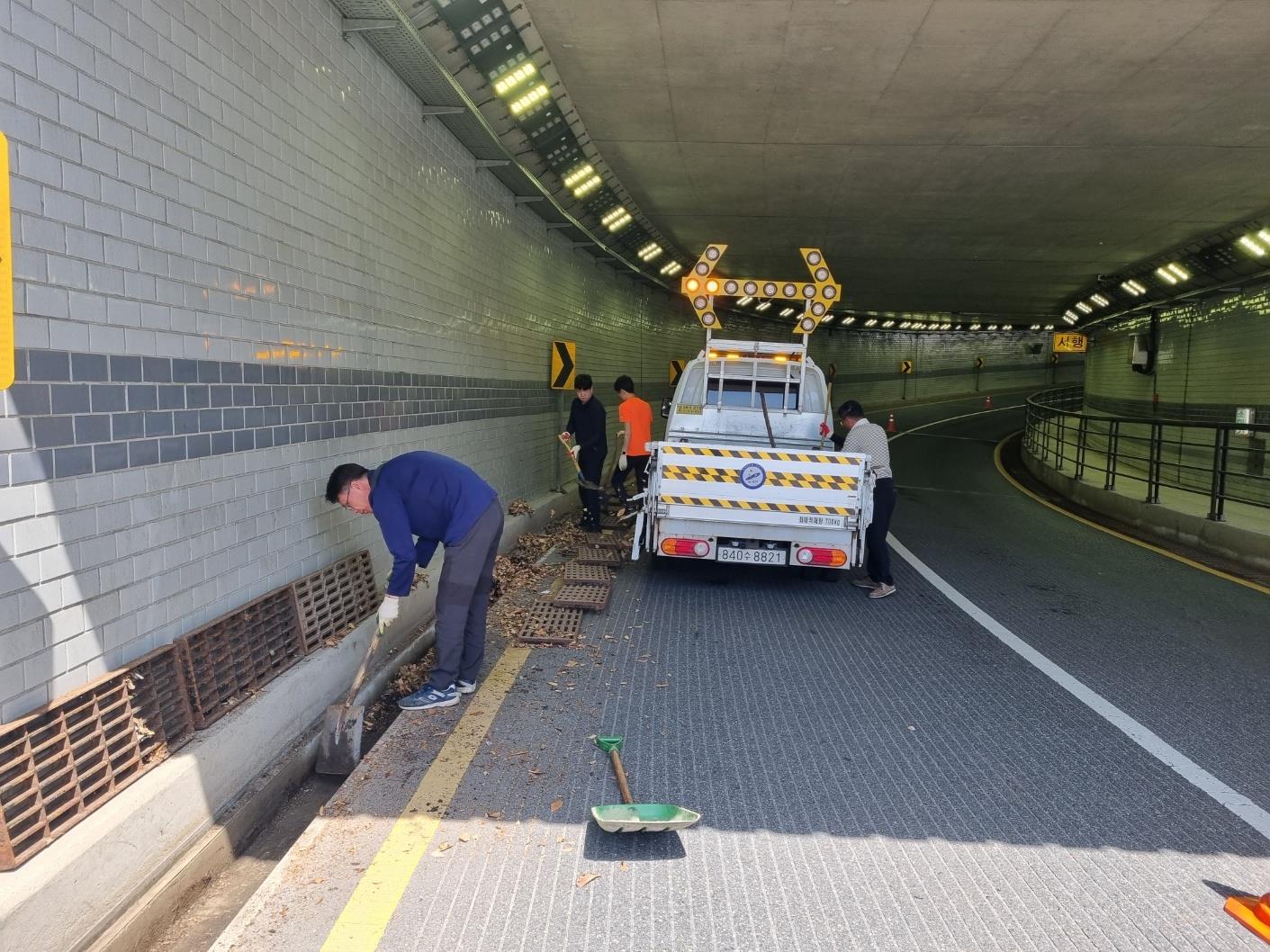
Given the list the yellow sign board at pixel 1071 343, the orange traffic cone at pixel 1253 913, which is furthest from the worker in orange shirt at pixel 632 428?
the yellow sign board at pixel 1071 343

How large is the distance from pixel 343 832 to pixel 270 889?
436mm

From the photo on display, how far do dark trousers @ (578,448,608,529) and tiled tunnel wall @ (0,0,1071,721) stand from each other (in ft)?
11.2

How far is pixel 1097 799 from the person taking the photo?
4055 millimetres

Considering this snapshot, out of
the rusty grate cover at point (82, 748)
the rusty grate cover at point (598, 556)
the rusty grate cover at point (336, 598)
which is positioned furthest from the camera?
the rusty grate cover at point (598, 556)

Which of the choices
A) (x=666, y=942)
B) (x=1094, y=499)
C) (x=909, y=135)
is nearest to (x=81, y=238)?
(x=666, y=942)

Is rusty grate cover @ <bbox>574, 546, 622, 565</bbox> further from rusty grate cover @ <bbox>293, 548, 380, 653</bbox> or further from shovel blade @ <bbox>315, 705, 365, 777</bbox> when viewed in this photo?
shovel blade @ <bbox>315, 705, 365, 777</bbox>

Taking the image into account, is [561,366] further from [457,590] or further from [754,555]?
[457,590]

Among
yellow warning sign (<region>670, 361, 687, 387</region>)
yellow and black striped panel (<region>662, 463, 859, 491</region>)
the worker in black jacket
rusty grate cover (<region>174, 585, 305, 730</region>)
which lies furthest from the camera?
yellow warning sign (<region>670, 361, 687, 387</region>)

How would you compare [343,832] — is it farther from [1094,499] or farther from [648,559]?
[1094,499]

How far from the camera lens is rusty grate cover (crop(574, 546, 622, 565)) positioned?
8969 mm

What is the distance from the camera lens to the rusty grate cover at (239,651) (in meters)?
4.14

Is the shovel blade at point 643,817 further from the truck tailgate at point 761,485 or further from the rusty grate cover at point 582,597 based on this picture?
the truck tailgate at point 761,485

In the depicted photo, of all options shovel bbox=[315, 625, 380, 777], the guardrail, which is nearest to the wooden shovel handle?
shovel bbox=[315, 625, 380, 777]

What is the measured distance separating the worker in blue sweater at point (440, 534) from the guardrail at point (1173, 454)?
30.3 ft
